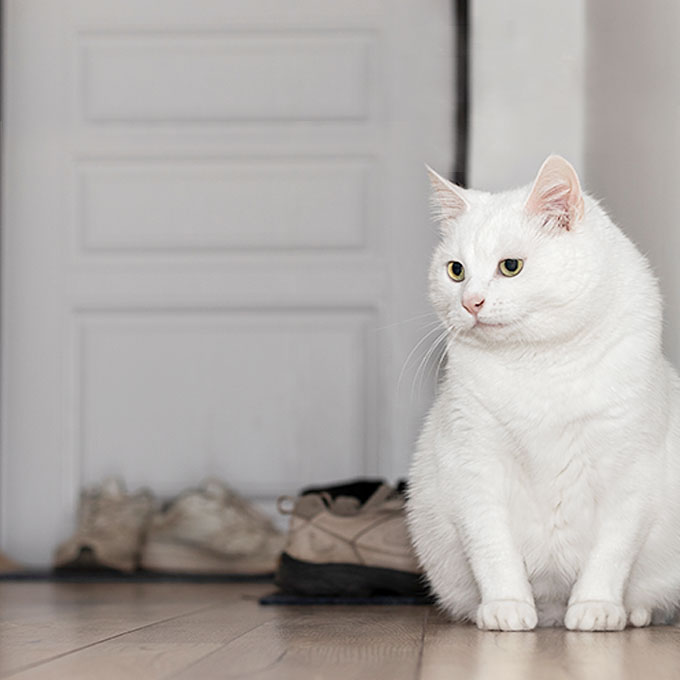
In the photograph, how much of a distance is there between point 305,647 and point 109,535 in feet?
5.13

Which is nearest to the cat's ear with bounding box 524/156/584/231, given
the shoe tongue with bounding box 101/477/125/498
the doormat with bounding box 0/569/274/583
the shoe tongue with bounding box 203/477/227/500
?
the doormat with bounding box 0/569/274/583

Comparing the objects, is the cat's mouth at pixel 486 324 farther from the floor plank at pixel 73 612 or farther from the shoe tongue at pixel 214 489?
the shoe tongue at pixel 214 489

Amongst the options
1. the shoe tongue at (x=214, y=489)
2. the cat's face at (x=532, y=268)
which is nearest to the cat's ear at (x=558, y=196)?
the cat's face at (x=532, y=268)

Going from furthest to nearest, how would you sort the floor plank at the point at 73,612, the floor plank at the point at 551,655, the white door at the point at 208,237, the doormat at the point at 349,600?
1. the white door at the point at 208,237
2. the doormat at the point at 349,600
3. the floor plank at the point at 73,612
4. the floor plank at the point at 551,655

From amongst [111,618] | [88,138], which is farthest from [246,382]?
[111,618]

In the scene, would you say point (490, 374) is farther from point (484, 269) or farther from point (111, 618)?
point (111, 618)

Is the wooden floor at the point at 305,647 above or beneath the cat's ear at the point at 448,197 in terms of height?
beneath

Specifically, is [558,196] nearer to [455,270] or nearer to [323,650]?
[455,270]

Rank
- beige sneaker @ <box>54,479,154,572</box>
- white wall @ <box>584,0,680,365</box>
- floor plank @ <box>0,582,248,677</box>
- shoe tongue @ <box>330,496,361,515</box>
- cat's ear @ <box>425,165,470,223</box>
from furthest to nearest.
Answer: beige sneaker @ <box>54,479,154,572</box> → shoe tongue @ <box>330,496,361,515</box> → white wall @ <box>584,0,680,365</box> → cat's ear @ <box>425,165,470,223</box> → floor plank @ <box>0,582,248,677</box>

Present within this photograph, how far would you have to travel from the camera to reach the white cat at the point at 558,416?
50.5 inches

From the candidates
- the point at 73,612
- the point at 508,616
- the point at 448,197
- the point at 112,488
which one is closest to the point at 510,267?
the point at 448,197

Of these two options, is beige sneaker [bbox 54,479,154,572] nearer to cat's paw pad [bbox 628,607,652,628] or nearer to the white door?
the white door

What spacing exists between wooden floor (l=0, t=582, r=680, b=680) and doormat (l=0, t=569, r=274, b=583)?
2.64 feet

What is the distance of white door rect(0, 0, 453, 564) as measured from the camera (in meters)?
2.87
